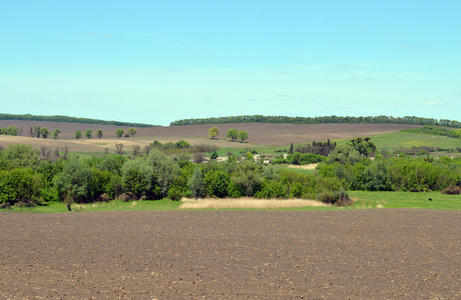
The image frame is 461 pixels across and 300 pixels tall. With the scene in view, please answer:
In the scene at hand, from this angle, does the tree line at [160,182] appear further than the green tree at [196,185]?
No

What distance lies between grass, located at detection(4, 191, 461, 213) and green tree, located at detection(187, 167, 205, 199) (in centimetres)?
297

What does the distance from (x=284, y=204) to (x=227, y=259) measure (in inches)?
1343

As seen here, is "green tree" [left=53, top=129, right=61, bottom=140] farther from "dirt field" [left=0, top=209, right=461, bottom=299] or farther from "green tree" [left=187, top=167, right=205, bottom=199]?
"dirt field" [left=0, top=209, right=461, bottom=299]

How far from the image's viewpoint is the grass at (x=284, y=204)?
5488 centimetres

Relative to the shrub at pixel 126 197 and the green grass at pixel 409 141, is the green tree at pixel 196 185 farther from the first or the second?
the green grass at pixel 409 141

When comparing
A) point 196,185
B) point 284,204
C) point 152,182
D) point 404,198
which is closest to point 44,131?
point 152,182

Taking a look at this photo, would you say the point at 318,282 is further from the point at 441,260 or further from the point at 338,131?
the point at 338,131

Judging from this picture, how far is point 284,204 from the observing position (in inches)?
2251

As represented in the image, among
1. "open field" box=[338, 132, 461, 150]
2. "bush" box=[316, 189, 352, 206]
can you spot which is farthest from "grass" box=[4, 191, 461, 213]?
"open field" box=[338, 132, 461, 150]

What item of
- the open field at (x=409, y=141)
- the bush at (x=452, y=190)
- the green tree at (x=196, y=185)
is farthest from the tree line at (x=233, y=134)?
the green tree at (x=196, y=185)

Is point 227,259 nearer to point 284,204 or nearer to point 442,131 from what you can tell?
point 284,204

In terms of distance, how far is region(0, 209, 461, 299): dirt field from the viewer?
1838 centimetres

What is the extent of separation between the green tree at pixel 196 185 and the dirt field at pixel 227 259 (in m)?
29.2

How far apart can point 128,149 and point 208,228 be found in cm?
12044
